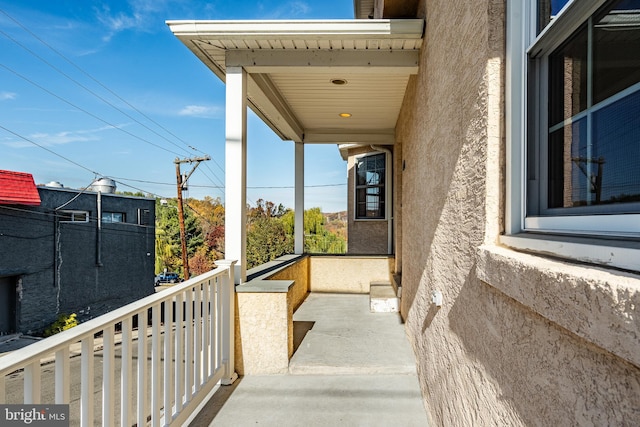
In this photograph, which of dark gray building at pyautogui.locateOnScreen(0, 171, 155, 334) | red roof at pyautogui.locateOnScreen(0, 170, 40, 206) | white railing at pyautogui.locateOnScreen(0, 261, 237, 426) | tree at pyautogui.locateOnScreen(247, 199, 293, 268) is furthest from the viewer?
tree at pyautogui.locateOnScreen(247, 199, 293, 268)

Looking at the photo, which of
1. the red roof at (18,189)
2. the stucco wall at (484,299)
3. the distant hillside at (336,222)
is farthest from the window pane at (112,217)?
the distant hillside at (336,222)

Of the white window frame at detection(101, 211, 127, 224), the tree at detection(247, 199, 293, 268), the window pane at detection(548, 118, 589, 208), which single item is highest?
the window pane at detection(548, 118, 589, 208)

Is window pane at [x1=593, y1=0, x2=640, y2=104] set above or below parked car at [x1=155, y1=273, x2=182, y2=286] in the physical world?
above

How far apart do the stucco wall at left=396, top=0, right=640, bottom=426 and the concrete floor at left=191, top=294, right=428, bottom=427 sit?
29cm

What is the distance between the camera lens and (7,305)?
11828 mm

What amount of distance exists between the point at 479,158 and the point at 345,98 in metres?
3.41

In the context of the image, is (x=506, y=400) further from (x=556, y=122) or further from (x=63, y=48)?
(x=63, y=48)

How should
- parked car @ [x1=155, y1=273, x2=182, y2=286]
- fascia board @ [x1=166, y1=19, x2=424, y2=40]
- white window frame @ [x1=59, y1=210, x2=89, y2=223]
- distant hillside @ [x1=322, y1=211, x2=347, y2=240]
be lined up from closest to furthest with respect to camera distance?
fascia board @ [x1=166, y1=19, x2=424, y2=40], white window frame @ [x1=59, y1=210, x2=89, y2=223], parked car @ [x1=155, y1=273, x2=182, y2=286], distant hillside @ [x1=322, y1=211, x2=347, y2=240]

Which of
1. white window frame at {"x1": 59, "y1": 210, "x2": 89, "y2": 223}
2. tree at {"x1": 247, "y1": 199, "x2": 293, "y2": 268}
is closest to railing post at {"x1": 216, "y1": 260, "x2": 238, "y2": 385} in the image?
white window frame at {"x1": 59, "y1": 210, "x2": 89, "y2": 223}

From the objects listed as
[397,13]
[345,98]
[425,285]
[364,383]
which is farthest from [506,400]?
[345,98]

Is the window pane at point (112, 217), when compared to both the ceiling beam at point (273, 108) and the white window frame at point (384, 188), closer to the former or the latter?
the white window frame at point (384, 188)

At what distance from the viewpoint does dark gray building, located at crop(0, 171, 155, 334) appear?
11.8 metres

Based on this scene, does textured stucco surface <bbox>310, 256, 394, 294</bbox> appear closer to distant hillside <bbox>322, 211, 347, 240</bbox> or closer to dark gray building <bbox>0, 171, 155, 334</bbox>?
dark gray building <bbox>0, 171, 155, 334</bbox>

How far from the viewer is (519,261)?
3.28ft
